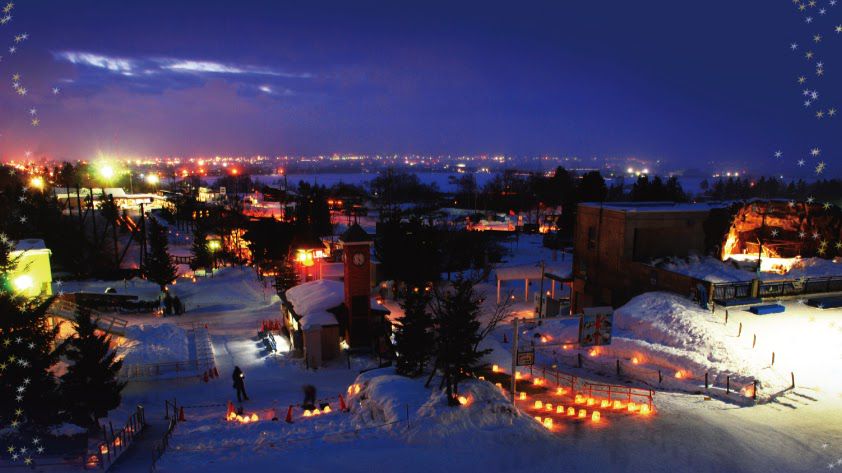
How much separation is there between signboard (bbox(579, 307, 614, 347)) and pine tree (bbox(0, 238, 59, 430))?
14.4 meters

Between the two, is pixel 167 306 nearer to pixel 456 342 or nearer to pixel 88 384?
pixel 88 384

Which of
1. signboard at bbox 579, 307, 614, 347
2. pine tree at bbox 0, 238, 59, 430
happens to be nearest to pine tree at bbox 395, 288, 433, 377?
signboard at bbox 579, 307, 614, 347

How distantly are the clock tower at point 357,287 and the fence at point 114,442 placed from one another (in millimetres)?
8533

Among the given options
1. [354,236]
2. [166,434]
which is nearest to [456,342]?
[166,434]

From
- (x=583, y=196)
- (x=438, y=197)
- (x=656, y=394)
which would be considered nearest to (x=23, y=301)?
(x=656, y=394)

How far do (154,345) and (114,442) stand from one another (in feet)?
24.8

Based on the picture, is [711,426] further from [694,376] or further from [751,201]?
[751,201]

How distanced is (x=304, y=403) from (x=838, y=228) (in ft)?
97.1

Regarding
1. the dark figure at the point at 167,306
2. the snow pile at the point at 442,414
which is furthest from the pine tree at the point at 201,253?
the snow pile at the point at 442,414

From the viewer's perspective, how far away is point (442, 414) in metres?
12.3

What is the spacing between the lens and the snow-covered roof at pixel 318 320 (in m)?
19.8

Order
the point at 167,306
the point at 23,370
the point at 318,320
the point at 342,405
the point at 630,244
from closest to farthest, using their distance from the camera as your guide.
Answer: the point at 23,370 < the point at 342,405 < the point at 318,320 < the point at 630,244 < the point at 167,306

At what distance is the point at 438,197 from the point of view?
302 feet

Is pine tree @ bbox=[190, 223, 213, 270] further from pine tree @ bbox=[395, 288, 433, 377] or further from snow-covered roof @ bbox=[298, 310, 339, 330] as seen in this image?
pine tree @ bbox=[395, 288, 433, 377]
